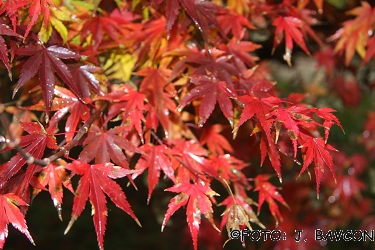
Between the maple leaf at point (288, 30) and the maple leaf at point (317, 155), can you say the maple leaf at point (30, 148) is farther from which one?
the maple leaf at point (288, 30)

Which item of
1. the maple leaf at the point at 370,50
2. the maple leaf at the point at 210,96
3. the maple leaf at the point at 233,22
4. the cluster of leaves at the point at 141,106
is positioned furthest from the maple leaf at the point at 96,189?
the maple leaf at the point at 370,50

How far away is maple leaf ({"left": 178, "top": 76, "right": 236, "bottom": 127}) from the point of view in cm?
104

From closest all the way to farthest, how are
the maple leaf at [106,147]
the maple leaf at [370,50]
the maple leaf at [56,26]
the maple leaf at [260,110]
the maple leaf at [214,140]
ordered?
1. the maple leaf at [260,110]
2. the maple leaf at [106,147]
3. the maple leaf at [56,26]
4. the maple leaf at [214,140]
5. the maple leaf at [370,50]

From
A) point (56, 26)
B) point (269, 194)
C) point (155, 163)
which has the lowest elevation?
point (269, 194)

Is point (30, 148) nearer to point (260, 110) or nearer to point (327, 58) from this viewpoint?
point (260, 110)

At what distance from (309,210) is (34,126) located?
6.77 feet

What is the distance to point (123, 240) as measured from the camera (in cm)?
283

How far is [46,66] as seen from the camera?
3.42 feet

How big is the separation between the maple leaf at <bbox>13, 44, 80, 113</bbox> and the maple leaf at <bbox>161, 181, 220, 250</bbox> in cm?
38

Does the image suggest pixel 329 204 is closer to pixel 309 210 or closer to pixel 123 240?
pixel 309 210

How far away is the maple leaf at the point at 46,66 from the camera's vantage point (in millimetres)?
1005

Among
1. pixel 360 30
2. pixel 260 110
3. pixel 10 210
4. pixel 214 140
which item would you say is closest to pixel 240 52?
pixel 214 140

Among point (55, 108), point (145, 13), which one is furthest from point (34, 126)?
point (145, 13)

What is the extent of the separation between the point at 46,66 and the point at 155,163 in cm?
39
